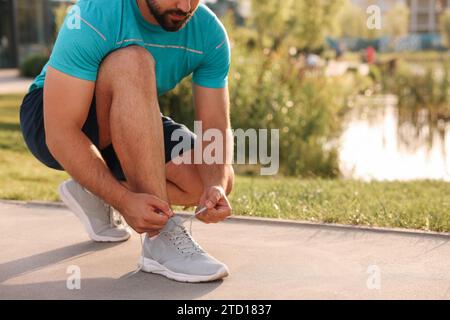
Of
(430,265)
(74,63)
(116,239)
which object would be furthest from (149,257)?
(430,265)

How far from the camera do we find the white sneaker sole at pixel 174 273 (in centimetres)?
260

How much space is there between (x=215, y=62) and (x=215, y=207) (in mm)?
638

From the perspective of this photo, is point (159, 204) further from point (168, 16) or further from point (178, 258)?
point (168, 16)

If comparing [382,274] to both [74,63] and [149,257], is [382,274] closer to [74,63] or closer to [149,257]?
[149,257]

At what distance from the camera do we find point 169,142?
305 centimetres

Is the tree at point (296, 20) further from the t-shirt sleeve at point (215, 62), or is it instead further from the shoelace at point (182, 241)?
the shoelace at point (182, 241)

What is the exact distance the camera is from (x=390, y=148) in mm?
8961

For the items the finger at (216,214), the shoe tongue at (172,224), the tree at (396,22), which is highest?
the tree at (396,22)

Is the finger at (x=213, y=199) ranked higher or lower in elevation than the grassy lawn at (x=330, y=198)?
higher

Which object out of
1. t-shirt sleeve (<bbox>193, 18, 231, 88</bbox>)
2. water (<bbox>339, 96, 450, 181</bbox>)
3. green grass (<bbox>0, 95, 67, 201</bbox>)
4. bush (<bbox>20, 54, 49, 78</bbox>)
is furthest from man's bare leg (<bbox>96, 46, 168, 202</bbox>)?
bush (<bbox>20, 54, 49, 78</bbox>)

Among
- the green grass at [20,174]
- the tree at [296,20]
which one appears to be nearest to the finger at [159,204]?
the green grass at [20,174]

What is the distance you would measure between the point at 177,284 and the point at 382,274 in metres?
0.75

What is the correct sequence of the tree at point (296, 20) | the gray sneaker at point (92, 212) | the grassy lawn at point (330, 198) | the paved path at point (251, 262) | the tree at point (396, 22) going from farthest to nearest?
the tree at point (396, 22), the tree at point (296, 20), the grassy lawn at point (330, 198), the gray sneaker at point (92, 212), the paved path at point (251, 262)

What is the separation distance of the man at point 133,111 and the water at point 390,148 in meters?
3.94
